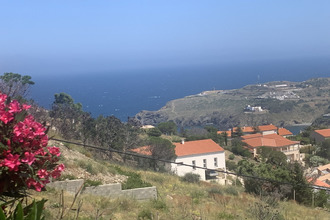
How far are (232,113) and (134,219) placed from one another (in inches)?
3486

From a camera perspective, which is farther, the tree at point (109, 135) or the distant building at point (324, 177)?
the distant building at point (324, 177)

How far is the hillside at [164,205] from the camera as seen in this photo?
6.40m

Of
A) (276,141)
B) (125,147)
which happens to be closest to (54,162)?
(125,147)

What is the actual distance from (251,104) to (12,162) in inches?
4120

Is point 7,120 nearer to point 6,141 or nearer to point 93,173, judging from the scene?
point 6,141

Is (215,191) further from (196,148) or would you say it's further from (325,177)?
(196,148)

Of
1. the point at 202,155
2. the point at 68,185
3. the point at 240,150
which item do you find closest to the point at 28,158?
the point at 68,185

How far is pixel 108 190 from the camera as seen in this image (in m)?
9.10

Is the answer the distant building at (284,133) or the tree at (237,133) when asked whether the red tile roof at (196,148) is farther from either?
the distant building at (284,133)

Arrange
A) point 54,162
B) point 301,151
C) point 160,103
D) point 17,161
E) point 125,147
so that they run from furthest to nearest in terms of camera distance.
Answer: point 160,103 < point 301,151 < point 125,147 < point 54,162 < point 17,161

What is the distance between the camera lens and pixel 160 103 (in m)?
130

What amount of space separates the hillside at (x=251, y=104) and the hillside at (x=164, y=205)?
223ft

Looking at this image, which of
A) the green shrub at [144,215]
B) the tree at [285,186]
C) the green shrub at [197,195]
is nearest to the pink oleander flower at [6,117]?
the green shrub at [144,215]

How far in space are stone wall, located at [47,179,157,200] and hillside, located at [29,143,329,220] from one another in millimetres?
366
